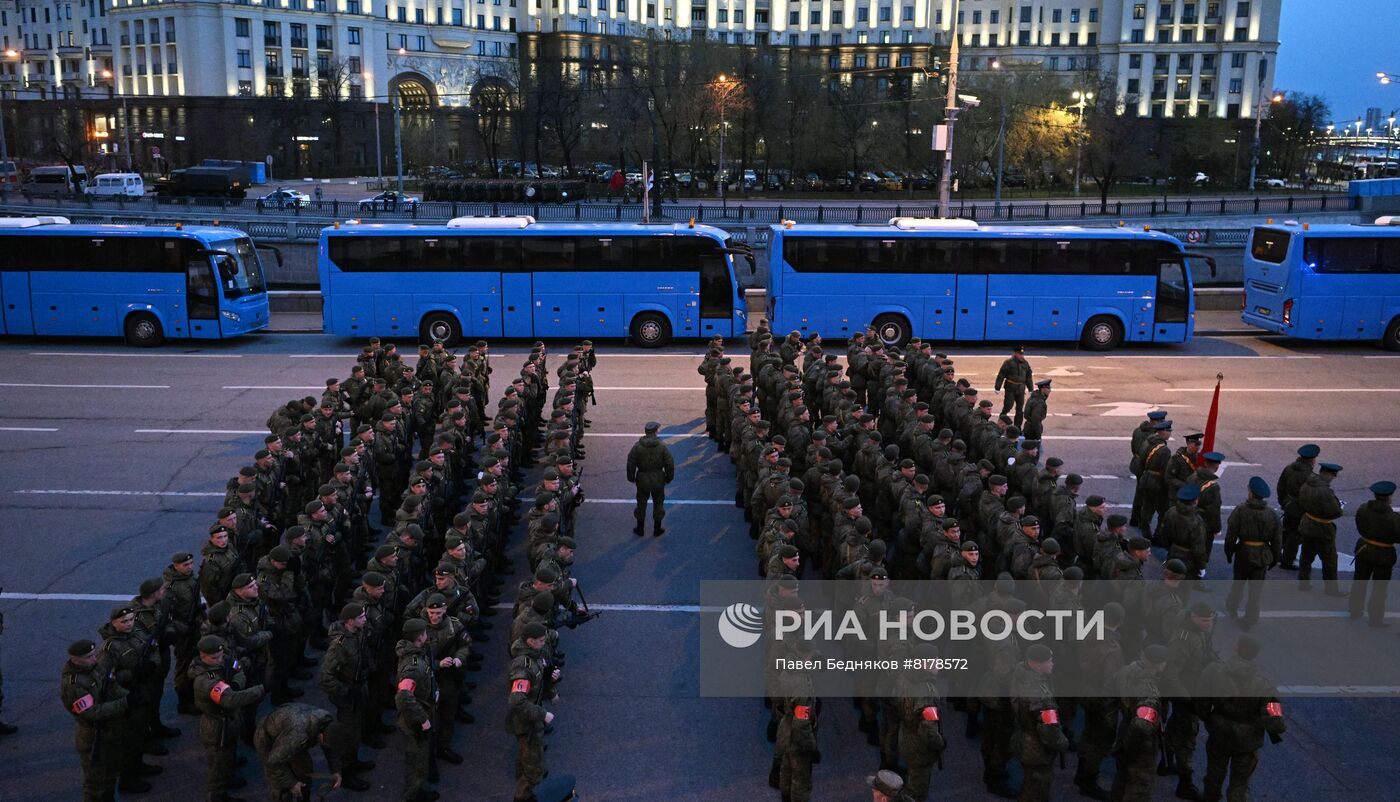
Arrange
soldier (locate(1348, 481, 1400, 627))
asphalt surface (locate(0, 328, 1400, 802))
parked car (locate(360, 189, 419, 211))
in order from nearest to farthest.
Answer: asphalt surface (locate(0, 328, 1400, 802)) < soldier (locate(1348, 481, 1400, 627)) < parked car (locate(360, 189, 419, 211))

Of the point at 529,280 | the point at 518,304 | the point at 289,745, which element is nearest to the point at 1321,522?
the point at 289,745

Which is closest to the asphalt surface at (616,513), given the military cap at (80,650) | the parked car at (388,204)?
the military cap at (80,650)

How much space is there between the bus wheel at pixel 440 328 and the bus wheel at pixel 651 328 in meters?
4.00

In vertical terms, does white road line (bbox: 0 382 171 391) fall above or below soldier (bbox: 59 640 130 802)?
below

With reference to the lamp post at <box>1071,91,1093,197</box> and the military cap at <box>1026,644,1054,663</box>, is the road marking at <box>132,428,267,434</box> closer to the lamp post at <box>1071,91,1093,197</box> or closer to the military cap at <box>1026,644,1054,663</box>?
the military cap at <box>1026,644,1054,663</box>

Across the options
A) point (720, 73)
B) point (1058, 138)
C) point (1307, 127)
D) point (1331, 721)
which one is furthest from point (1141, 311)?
point (1307, 127)

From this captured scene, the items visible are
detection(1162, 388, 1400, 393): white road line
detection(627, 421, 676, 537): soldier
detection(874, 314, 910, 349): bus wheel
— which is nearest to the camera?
detection(627, 421, 676, 537): soldier

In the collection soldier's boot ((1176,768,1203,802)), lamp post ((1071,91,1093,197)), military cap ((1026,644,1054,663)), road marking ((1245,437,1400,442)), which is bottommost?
soldier's boot ((1176,768,1203,802))

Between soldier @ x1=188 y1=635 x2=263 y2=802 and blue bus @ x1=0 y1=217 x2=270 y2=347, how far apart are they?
1958cm

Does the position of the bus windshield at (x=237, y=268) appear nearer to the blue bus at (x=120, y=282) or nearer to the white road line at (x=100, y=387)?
the blue bus at (x=120, y=282)

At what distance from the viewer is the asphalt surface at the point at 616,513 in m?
8.69

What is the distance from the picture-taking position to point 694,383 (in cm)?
2247

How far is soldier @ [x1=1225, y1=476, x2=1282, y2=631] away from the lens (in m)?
11.0

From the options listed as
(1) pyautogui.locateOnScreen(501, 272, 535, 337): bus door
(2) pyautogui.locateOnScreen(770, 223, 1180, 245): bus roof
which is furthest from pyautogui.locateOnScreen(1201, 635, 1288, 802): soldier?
(1) pyautogui.locateOnScreen(501, 272, 535, 337): bus door
